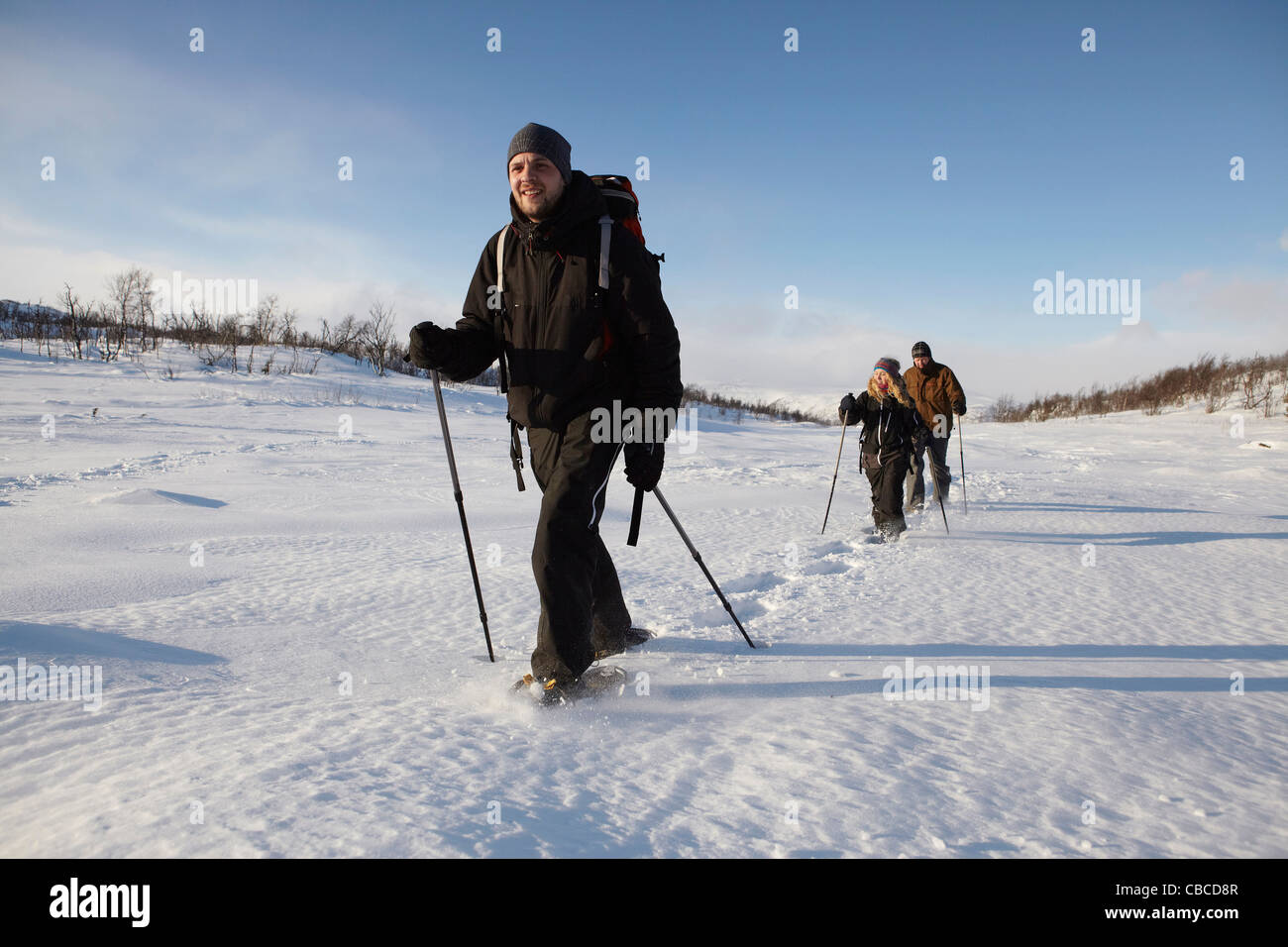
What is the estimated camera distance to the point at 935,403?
754 centimetres

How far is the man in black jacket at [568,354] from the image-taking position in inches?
94.6

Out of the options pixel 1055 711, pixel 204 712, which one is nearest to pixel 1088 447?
pixel 1055 711

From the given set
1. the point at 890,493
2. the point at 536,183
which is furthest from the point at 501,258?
the point at 890,493

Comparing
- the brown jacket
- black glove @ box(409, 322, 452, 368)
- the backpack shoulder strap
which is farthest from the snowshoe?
the brown jacket

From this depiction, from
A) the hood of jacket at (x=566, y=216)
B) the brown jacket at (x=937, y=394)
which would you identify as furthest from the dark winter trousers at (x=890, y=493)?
the hood of jacket at (x=566, y=216)

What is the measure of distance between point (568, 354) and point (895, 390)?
4680mm

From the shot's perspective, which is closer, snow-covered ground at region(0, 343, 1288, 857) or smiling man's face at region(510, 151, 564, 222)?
snow-covered ground at region(0, 343, 1288, 857)

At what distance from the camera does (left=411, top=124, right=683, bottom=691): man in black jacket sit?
240cm

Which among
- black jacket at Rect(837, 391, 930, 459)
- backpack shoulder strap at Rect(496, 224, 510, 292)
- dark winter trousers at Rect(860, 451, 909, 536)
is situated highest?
backpack shoulder strap at Rect(496, 224, 510, 292)

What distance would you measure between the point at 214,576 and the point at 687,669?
2787mm

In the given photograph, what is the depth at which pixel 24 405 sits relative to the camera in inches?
390

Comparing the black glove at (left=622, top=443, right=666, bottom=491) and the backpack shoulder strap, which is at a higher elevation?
the backpack shoulder strap

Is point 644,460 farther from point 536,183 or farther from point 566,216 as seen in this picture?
point 536,183

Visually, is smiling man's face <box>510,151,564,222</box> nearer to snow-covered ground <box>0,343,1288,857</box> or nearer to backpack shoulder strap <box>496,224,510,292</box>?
backpack shoulder strap <box>496,224,510,292</box>
